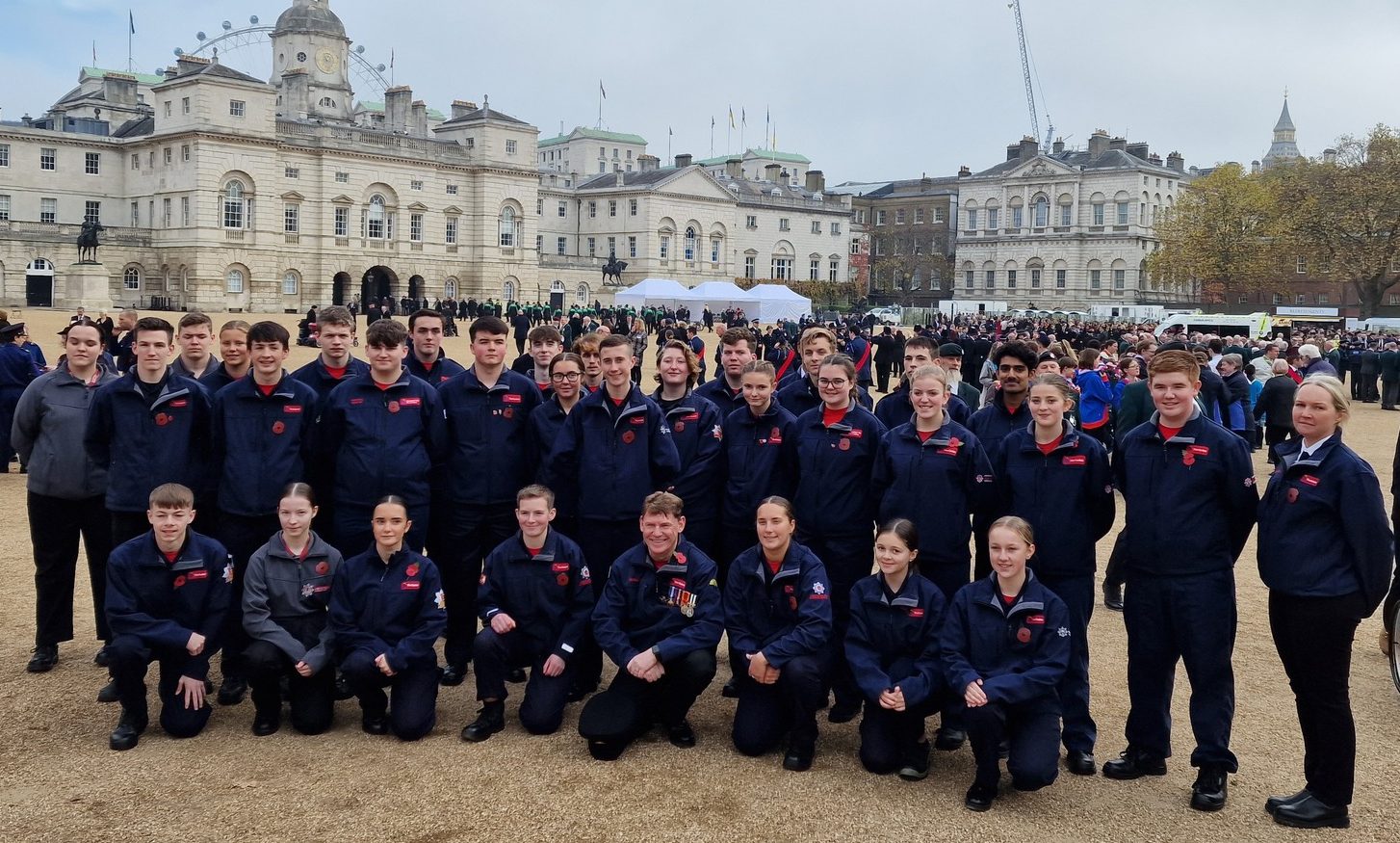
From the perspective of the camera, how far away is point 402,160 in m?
65.6

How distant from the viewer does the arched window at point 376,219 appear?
65000 mm

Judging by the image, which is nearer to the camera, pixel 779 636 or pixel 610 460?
pixel 779 636

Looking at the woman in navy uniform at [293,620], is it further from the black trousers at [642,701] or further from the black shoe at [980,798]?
the black shoe at [980,798]

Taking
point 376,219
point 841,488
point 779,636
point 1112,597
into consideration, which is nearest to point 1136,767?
point 779,636

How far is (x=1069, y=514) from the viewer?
6.06 meters

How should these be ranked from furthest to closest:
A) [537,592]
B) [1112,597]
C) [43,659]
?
[1112,597]
[43,659]
[537,592]

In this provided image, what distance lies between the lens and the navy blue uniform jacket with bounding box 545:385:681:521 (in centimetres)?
709

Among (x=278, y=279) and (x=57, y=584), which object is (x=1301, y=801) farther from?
(x=278, y=279)

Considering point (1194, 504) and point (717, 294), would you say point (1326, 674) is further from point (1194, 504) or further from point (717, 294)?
point (717, 294)

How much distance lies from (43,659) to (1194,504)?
22.5 ft

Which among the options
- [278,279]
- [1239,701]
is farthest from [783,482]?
[278,279]

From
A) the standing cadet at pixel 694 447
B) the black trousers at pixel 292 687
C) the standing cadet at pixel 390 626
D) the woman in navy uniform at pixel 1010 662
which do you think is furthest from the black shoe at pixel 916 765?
the black trousers at pixel 292 687

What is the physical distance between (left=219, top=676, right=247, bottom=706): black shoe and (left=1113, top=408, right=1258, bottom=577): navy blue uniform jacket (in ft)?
16.9

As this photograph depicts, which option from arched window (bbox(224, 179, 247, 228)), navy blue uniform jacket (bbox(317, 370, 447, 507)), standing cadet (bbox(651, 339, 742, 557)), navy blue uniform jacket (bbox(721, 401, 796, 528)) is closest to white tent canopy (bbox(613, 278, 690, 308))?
arched window (bbox(224, 179, 247, 228))
